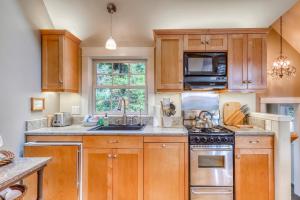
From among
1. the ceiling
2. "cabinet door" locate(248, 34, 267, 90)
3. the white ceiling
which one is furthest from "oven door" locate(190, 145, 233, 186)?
the ceiling

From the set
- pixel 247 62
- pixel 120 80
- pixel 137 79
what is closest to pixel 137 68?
pixel 137 79

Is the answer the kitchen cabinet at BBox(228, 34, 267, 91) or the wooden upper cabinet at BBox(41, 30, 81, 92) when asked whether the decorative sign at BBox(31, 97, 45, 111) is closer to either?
the wooden upper cabinet at BBox(41, 30, 81, 92)

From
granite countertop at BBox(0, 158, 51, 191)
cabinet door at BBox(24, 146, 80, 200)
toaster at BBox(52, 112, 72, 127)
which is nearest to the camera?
granite countertop at BBox(0, 158, 51, 191)

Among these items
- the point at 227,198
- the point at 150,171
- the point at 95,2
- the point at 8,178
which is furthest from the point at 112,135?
the point at 95,2

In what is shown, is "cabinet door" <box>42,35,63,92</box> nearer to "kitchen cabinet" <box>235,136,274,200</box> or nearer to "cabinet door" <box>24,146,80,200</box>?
"cabinet door" <box>24,146,80,200</box>

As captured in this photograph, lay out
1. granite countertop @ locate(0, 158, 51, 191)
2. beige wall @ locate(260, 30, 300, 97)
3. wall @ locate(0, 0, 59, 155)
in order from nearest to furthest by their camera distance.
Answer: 1. granite countertop @ locate(0, 158, 51, 191)
2. wall @ locate(0, 0, 59, 155)
3. beige wall @ locate(260, 30, 300, 97)

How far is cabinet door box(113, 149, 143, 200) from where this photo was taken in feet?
Result: 8.39

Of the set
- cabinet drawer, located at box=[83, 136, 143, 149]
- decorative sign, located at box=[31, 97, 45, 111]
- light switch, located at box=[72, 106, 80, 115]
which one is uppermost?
decorative sign, located at box=[31, 97, 45, 111]

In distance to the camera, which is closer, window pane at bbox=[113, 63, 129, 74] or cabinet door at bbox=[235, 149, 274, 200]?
cabinet door at bbox=[235, 149, 274, 200]

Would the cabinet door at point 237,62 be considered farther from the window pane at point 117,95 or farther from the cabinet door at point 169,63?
the window pane at point 117,95

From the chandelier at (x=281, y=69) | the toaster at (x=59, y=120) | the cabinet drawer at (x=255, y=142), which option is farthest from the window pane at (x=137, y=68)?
the chandelier at (x=281, y=69)

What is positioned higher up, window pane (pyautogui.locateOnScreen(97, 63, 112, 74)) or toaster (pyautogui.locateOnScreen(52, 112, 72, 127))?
window pane (pyautogui.locateOnScreen(97, 63, 112, 74))

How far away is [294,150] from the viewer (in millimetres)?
3996

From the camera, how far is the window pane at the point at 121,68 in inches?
136
